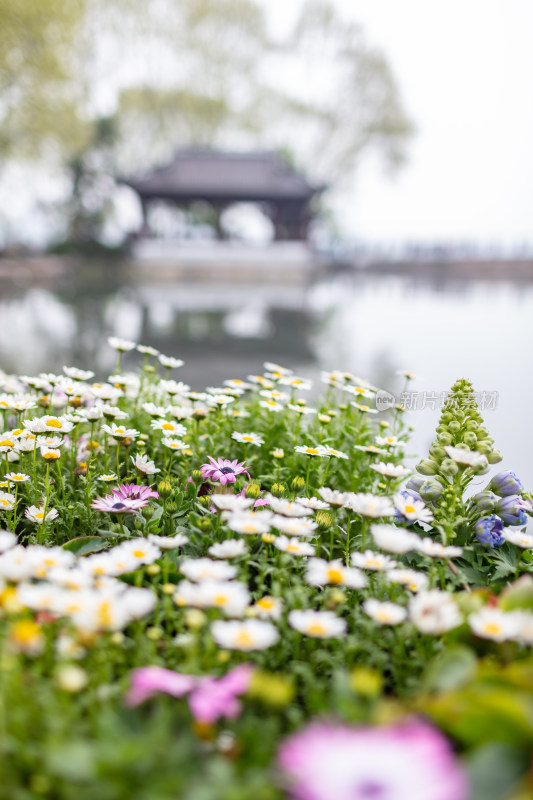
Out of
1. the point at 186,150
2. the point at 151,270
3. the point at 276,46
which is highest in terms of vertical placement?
the point at 276,46

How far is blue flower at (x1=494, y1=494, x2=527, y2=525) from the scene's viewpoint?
1524 mm

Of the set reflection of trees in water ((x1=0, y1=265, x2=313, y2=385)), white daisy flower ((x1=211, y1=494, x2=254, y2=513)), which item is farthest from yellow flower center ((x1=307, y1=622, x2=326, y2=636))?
reflection of trees in water ((x1=0, y1=265, x2=313, y2=385))

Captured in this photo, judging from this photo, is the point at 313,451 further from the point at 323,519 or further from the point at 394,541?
the point at 394,541

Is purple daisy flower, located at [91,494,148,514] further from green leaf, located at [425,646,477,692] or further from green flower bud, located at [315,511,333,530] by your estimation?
green leaf, located at [425,646,477,692]

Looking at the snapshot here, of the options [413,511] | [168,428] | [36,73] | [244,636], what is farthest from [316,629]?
[36,73]

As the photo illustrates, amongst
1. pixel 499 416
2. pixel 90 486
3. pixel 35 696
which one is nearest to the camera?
pixel 35 696

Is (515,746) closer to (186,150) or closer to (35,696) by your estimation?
(35,696)

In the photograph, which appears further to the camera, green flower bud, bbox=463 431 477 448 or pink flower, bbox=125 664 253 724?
green flower bud, bbox=463 431 477 448

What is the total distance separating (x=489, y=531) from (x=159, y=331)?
19.4 ft

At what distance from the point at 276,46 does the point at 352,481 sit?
2786 cm

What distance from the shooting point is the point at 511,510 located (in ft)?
5.02

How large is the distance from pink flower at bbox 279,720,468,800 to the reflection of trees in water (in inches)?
149

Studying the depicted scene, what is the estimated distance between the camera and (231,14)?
24109 mm

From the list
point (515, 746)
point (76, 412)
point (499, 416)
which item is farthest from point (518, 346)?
point (515, 746)
